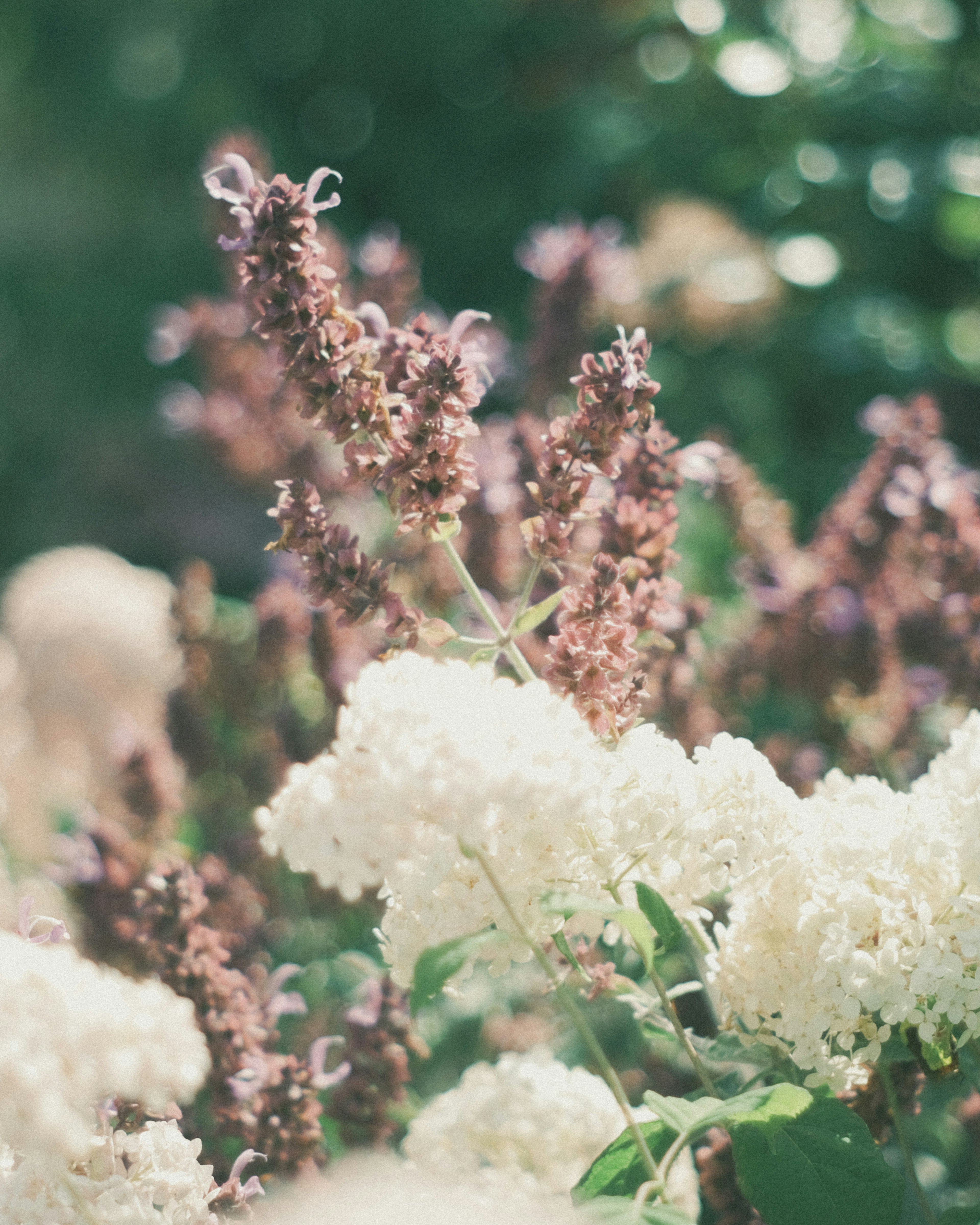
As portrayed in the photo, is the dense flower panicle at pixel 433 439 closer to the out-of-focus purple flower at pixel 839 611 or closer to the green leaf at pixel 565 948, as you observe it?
the green leaf at pixel 565 948

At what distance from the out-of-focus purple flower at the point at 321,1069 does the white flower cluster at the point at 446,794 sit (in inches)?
8.8

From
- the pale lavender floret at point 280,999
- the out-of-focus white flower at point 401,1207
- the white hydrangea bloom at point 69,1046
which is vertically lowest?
the out-of-focus white flower at point 401,1207

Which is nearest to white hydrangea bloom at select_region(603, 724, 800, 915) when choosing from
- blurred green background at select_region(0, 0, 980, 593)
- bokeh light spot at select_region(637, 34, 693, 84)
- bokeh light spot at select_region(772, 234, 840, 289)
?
blurred green background at select_region(0, 0, 980, 593)

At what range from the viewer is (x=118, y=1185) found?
49 cm

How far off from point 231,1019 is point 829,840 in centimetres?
38

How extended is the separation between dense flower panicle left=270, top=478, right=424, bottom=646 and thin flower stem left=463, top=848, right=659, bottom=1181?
0.16m

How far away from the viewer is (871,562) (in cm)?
108

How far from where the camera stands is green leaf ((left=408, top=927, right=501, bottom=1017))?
0.45 m

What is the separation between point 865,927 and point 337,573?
12.9 inches

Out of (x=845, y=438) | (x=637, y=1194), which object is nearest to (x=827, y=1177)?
(x=637, y=1194)

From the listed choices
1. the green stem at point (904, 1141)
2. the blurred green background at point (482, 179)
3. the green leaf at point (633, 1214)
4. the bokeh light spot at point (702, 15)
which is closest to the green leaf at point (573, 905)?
the green leaf at point (633, 1214)

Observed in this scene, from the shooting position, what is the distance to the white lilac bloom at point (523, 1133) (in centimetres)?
68

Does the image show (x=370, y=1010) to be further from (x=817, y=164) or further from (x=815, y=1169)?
(x=817, y=164)

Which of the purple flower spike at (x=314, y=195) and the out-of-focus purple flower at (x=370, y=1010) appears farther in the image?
the out-of-focus purple flower at (x=370, y=1010)
